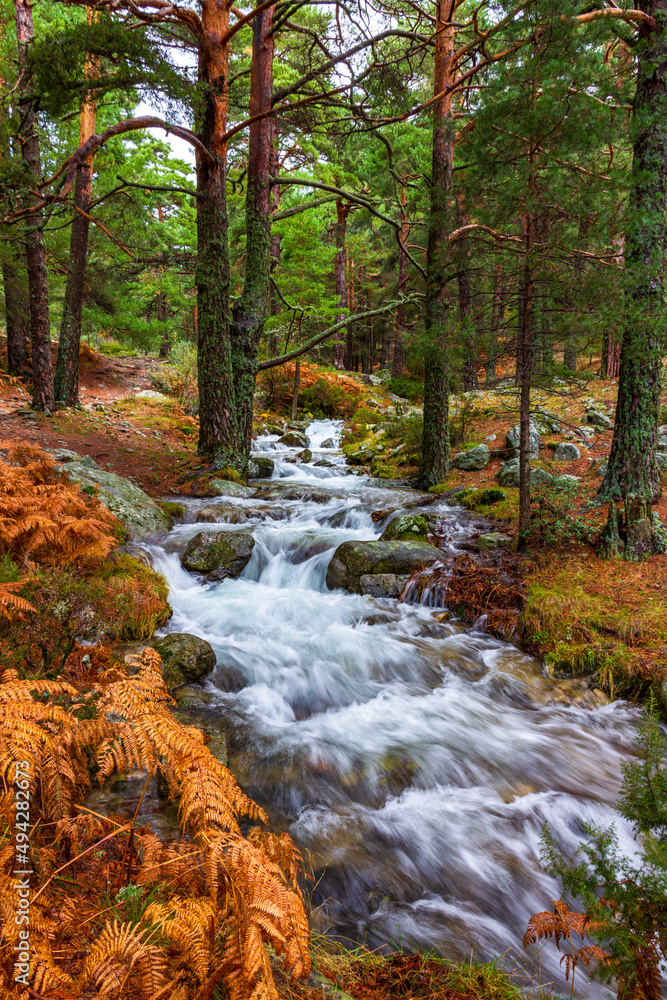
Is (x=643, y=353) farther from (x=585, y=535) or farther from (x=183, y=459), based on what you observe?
(x=183, y=459)

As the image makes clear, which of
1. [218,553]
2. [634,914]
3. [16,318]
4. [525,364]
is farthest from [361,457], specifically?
[634,914]

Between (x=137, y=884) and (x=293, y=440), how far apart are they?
1495 centimetres

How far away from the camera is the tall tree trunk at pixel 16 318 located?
42.8ft

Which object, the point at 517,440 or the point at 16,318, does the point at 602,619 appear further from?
the point at 16,318

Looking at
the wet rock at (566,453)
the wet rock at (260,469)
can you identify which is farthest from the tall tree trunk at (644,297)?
the wet rock at (260,469)

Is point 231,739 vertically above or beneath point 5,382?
beneath

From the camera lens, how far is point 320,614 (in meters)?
6.62

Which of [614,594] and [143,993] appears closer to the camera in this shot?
[143,993]

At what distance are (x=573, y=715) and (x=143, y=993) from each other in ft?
14.4

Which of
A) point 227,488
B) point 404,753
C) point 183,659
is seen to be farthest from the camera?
point 227,488

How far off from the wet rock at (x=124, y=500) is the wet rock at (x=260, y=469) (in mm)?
4169

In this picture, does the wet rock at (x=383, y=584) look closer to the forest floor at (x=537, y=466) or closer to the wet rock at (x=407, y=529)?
the wet rock at (x=407, y=529)

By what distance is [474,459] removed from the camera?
1101cm

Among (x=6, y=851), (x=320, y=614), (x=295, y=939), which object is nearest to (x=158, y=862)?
(x=6, y=851)
